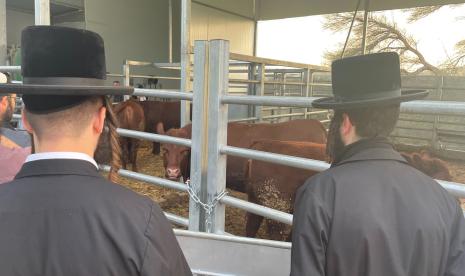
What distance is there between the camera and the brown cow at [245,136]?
4539 mm

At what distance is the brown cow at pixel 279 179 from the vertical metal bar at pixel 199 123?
0.93 m

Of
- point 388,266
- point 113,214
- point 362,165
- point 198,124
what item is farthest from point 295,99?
point 113,214

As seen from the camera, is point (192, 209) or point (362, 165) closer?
point (362, 165)

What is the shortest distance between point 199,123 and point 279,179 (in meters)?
1.11

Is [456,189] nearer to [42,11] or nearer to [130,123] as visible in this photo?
[42,11]

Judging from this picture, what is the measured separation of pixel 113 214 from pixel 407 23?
14.7 metres

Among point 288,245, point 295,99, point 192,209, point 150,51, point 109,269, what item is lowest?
point 192,209

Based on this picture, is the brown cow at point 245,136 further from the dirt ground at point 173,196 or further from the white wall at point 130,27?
the white wall at point 130,27

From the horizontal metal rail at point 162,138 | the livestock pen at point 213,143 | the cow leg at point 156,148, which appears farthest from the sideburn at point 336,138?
the cow leg at point 156,148

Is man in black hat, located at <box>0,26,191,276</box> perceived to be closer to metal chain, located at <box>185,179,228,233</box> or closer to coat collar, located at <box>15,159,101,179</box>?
coat collar, located at <box>15,159,101,179</box>

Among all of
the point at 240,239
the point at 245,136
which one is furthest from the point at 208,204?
the point at 245,136

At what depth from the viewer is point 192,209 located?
112 inches

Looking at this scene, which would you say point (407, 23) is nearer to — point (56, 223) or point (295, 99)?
point (295, 99)

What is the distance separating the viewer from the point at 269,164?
3584 mm
